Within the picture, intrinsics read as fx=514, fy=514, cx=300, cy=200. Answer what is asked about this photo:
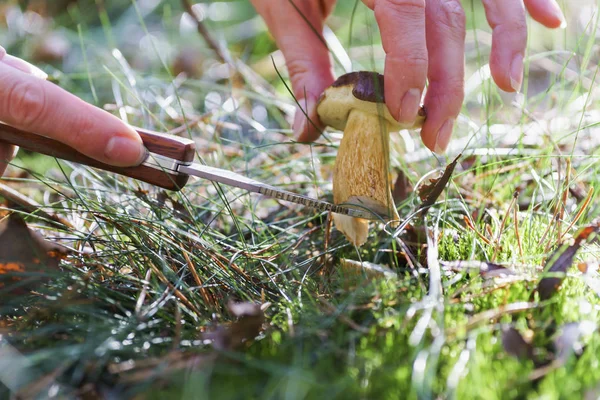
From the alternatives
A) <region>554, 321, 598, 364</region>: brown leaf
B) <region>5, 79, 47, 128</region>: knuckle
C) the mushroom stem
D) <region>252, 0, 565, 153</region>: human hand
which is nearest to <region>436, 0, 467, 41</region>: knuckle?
<region>252, 0, 565, 153</region>: human hand

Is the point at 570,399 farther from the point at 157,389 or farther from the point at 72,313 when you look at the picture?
the point at 72,313

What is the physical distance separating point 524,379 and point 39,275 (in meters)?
0.77

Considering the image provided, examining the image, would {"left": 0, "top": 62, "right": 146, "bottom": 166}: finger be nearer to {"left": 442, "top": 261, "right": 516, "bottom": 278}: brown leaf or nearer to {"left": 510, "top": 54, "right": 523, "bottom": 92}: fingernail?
{"left": 442, "top": 261, "right": 516, "bottom": 278}: brown leaf

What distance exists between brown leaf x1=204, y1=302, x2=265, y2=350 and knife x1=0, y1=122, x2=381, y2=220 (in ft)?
0.98

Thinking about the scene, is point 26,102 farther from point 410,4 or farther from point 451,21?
point 451,21

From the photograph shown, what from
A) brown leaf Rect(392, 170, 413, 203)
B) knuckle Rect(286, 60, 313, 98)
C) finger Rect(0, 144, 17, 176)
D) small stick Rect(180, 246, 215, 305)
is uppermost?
knuckle Rect(286, 60, 313, 98)

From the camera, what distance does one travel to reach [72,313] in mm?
849

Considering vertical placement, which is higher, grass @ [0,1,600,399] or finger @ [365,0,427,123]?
finger @ [365,0,427,123]

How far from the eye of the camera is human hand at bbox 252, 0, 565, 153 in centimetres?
105

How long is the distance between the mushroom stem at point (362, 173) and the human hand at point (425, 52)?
Result: 0.08 m

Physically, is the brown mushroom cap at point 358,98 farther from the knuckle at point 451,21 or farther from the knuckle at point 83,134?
the knuckle at point 83,134

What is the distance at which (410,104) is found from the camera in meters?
1.04

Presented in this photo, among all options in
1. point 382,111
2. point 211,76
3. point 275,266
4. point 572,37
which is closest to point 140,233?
point 275,266

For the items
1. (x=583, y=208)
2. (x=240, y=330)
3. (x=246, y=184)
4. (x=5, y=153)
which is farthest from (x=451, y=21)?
(x=5, y=153)
